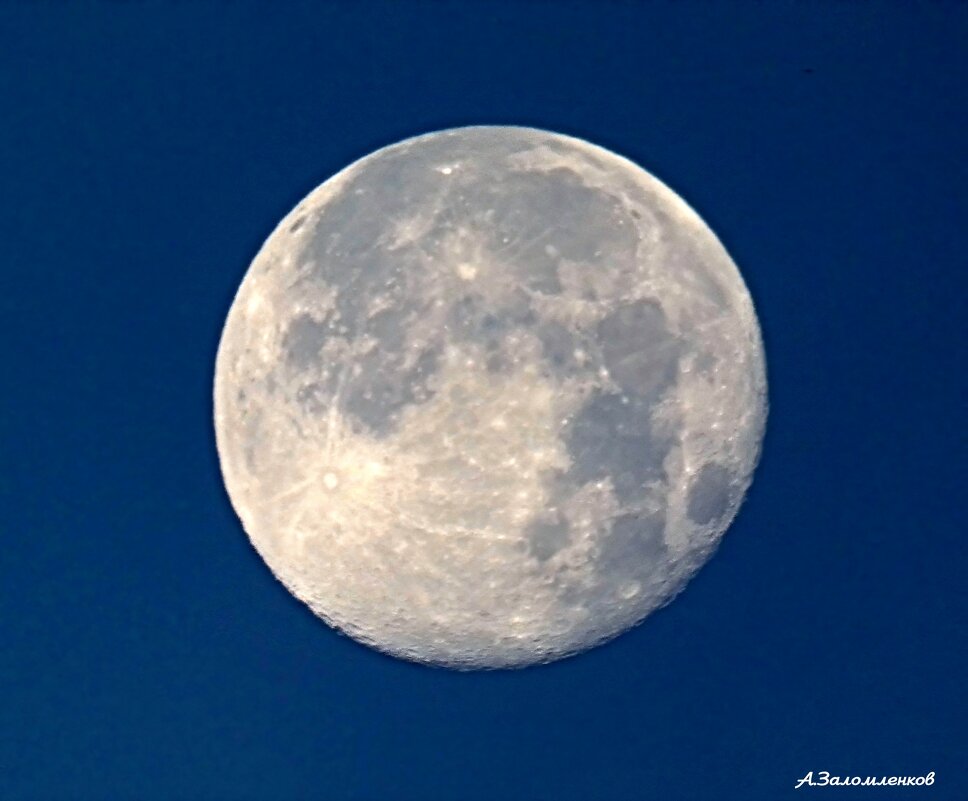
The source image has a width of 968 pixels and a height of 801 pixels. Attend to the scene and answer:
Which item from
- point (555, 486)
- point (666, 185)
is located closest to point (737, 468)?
point (555, 486)

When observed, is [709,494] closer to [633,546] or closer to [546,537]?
[633,546]

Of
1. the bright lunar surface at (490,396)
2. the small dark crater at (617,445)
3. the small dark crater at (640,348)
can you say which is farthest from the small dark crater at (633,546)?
the small dark crater at (640,348)

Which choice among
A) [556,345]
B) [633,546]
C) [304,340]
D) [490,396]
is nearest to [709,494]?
[633,546]

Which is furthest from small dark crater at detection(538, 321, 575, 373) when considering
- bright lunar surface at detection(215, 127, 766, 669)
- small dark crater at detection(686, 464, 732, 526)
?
small dark crater at detection(686, 464, 732, 526)

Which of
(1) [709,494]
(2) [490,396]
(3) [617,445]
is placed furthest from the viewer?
(1) [709,494]

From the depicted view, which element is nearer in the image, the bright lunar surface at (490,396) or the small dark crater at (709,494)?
the bright lunar surface at (490,396)

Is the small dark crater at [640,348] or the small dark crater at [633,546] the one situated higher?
the small dark crater at [640,348]

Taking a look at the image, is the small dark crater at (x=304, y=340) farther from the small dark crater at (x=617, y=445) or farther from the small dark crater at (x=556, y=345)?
the small dark crater at (x=617, y=445)

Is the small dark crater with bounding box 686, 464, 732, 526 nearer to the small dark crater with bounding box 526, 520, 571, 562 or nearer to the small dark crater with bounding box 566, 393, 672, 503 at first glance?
the small dark crater with bounding box 566, 393, 672, 503

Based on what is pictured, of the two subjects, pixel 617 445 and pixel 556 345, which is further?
pixel 617 445
